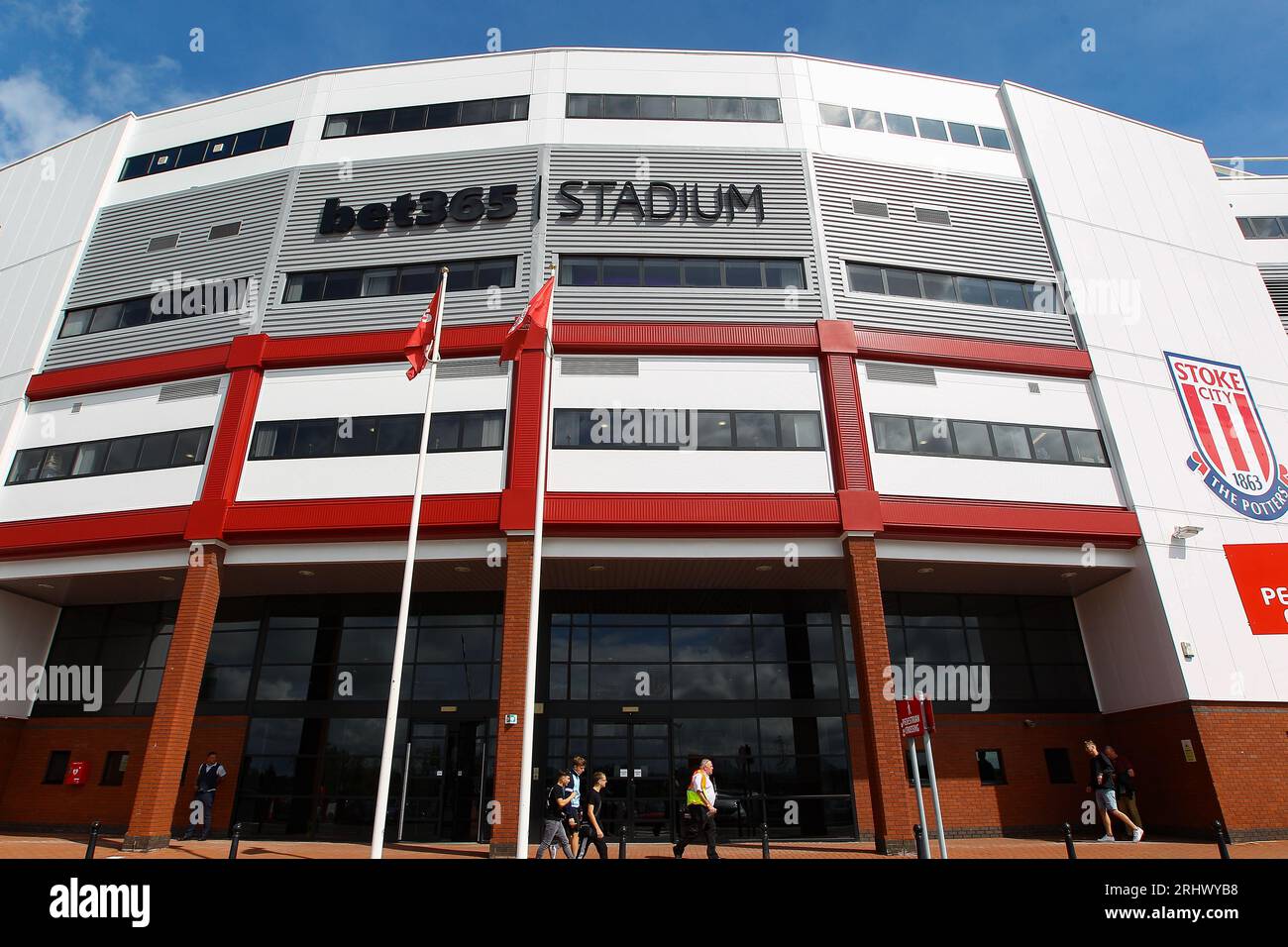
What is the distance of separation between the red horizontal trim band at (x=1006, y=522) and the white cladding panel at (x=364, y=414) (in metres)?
10.3

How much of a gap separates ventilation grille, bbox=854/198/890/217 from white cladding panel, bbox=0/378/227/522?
1971 centimetres

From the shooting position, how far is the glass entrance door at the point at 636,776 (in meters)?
18.1

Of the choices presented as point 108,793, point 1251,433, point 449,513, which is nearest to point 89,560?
point 108,793

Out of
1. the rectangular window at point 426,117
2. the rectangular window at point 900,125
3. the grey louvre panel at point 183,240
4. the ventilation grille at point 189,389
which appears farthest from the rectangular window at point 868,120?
the ventilation grille at point 189,389

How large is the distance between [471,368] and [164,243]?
12517mm

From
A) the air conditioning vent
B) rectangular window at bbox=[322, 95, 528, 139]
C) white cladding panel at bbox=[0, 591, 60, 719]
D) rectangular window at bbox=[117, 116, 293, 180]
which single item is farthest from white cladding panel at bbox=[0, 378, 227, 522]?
the air conditioning vent

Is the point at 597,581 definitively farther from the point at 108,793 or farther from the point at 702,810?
the point at 108,793

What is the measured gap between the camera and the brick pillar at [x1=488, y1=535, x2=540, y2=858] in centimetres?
1509

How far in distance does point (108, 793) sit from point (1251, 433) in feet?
115

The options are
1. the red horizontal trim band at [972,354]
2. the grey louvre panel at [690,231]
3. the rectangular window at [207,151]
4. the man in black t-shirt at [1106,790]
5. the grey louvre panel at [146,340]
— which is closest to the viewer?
the man in black t-shirt at [1106,790]

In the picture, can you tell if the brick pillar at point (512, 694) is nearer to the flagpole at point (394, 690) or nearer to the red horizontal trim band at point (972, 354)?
the flagpole at point (394, 690)

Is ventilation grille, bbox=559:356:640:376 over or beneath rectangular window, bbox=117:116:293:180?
beneath

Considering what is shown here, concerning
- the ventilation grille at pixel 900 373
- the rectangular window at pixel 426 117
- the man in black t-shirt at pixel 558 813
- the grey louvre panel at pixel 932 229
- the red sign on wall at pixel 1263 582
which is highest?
the rectangular window at pixel 426 117

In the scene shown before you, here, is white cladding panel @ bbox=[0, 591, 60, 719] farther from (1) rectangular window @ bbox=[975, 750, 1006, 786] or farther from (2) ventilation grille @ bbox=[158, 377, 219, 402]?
(1) rectangular window @ bbox=[975, 750, 1006, 786]
